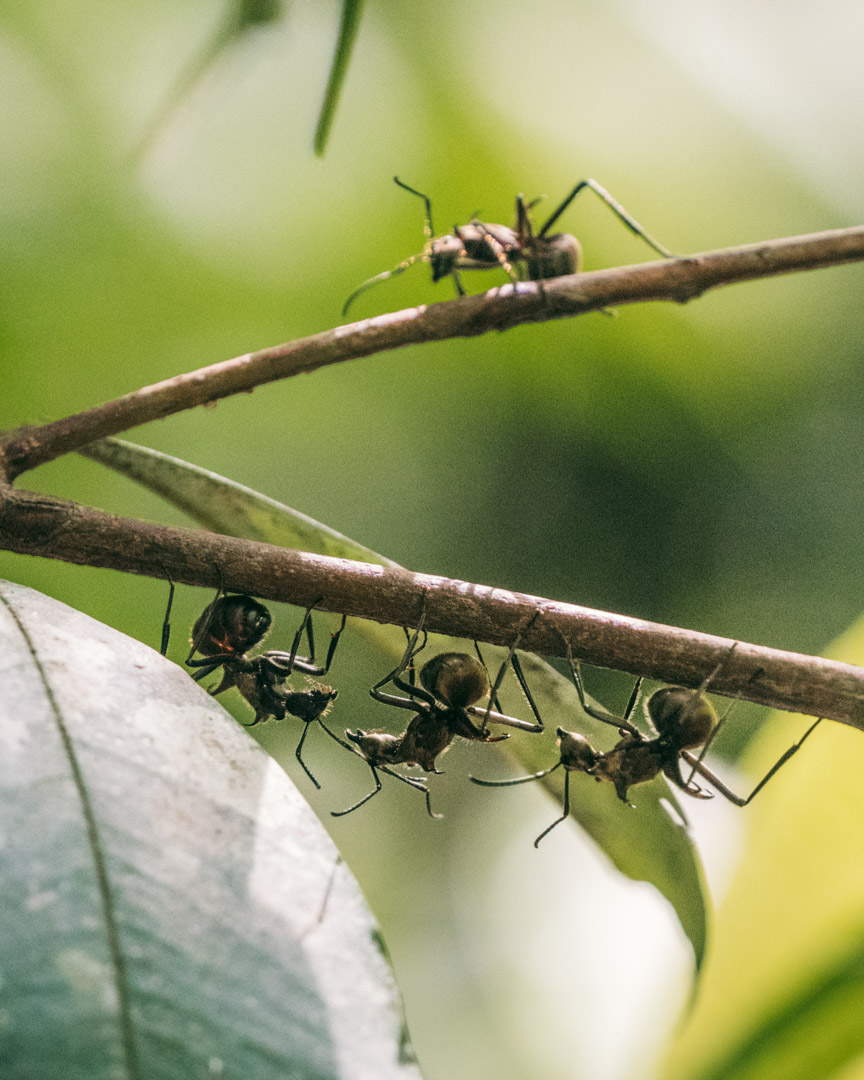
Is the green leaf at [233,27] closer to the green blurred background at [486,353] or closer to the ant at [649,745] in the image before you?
the ant at [649,745]

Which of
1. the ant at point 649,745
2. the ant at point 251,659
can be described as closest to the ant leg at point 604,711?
the ant at point 649,745

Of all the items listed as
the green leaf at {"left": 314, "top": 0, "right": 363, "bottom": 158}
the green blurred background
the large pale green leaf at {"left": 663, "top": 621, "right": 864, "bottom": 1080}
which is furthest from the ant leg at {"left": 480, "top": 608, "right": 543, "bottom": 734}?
the green blurred background

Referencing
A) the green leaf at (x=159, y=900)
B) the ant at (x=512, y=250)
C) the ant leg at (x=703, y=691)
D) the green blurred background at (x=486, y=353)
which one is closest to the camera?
the green leaf at (x=159, y=900)

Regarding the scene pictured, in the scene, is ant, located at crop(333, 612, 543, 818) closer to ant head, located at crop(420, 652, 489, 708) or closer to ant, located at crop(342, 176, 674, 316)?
ant head, located at crop(420, 652, 489, 708)

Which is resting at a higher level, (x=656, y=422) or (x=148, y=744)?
(x=656, y=422)

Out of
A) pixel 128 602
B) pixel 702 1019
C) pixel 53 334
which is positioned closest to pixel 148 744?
pixel 702 1019

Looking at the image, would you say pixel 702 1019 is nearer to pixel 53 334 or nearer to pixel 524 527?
pixel 524 527
